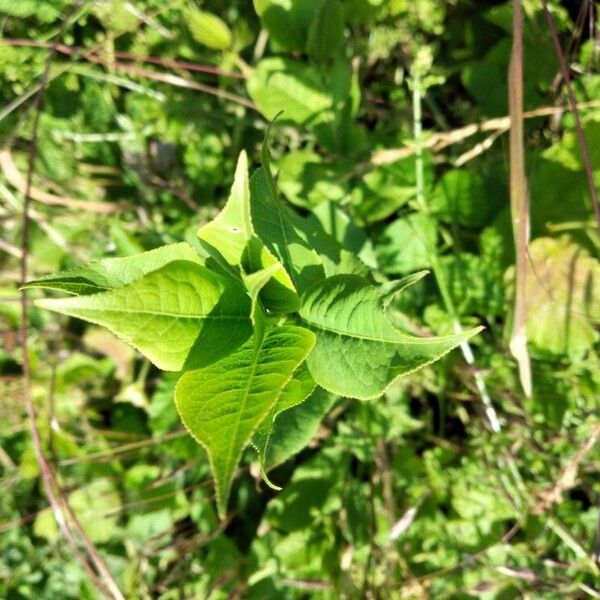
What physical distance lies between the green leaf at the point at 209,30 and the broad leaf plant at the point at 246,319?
3.58ft

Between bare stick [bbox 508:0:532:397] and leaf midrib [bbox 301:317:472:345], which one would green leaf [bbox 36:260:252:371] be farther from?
bare stick [bbox 508:0:532:397]

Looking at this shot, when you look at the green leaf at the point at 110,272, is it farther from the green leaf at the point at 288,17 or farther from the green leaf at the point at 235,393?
the green leaf at the point at 288,17

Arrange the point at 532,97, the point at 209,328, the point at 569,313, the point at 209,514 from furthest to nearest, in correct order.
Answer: the point at 209,514 < the point at 532,97 < the point at 569,313 < the point at 209,328

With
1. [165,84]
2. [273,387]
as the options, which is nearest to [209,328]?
[273,387]

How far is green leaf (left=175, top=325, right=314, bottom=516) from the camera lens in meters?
0.77

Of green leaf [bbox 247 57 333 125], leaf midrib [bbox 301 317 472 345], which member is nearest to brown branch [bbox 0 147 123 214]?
green leaf [bbox 247 57 333 125]

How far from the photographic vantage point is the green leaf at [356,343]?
944mm

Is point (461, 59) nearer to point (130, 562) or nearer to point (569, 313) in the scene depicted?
point (569, 313)

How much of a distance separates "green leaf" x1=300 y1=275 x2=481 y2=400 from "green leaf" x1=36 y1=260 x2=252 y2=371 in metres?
0.12

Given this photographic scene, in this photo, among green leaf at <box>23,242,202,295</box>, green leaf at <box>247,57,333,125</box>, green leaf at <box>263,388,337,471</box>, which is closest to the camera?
green leaf at <box>23,242,202,295</box>

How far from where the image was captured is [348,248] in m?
1.65

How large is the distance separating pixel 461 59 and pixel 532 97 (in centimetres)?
29

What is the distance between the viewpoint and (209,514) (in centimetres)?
219

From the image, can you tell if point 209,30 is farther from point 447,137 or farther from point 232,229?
point 232,229
